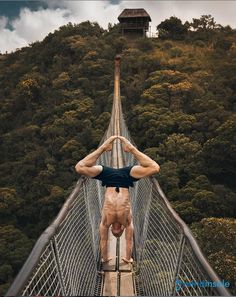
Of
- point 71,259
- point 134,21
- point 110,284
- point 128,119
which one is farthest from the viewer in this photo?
point 134,21

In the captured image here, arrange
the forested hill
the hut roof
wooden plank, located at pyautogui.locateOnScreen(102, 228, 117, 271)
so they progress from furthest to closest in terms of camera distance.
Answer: the hut roof < the forested hill < wooden plank, located at pyautogui.locateOnScreen(102, 228, 117, 271)

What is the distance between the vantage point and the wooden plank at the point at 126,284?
2445mm

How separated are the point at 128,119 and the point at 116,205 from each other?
508 inches

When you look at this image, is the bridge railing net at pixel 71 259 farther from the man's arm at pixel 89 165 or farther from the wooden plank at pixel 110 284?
the man's arm at pixel 89 165

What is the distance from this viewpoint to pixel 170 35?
2481 cm

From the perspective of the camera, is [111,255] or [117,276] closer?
[117,276]

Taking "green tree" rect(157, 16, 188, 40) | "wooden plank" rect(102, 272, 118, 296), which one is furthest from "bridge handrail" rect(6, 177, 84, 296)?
"green tree" rect(157, 16, 188, 40)

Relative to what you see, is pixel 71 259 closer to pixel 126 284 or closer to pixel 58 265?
pixel 58 265

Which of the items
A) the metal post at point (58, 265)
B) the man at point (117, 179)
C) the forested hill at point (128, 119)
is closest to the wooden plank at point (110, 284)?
the man at point (117, 179)

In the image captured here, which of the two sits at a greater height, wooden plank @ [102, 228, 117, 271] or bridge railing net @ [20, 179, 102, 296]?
bridge railing net @ [20, 179, 102, 296]

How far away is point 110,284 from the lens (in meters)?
2.50

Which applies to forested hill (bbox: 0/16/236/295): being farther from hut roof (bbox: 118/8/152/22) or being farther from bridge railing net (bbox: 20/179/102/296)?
bridge railing net (bbox: 20/179/102/296)

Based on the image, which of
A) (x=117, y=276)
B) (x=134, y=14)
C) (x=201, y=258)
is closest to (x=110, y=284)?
(x=117, y=276)

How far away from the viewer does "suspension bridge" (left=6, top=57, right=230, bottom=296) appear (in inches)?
56.6
